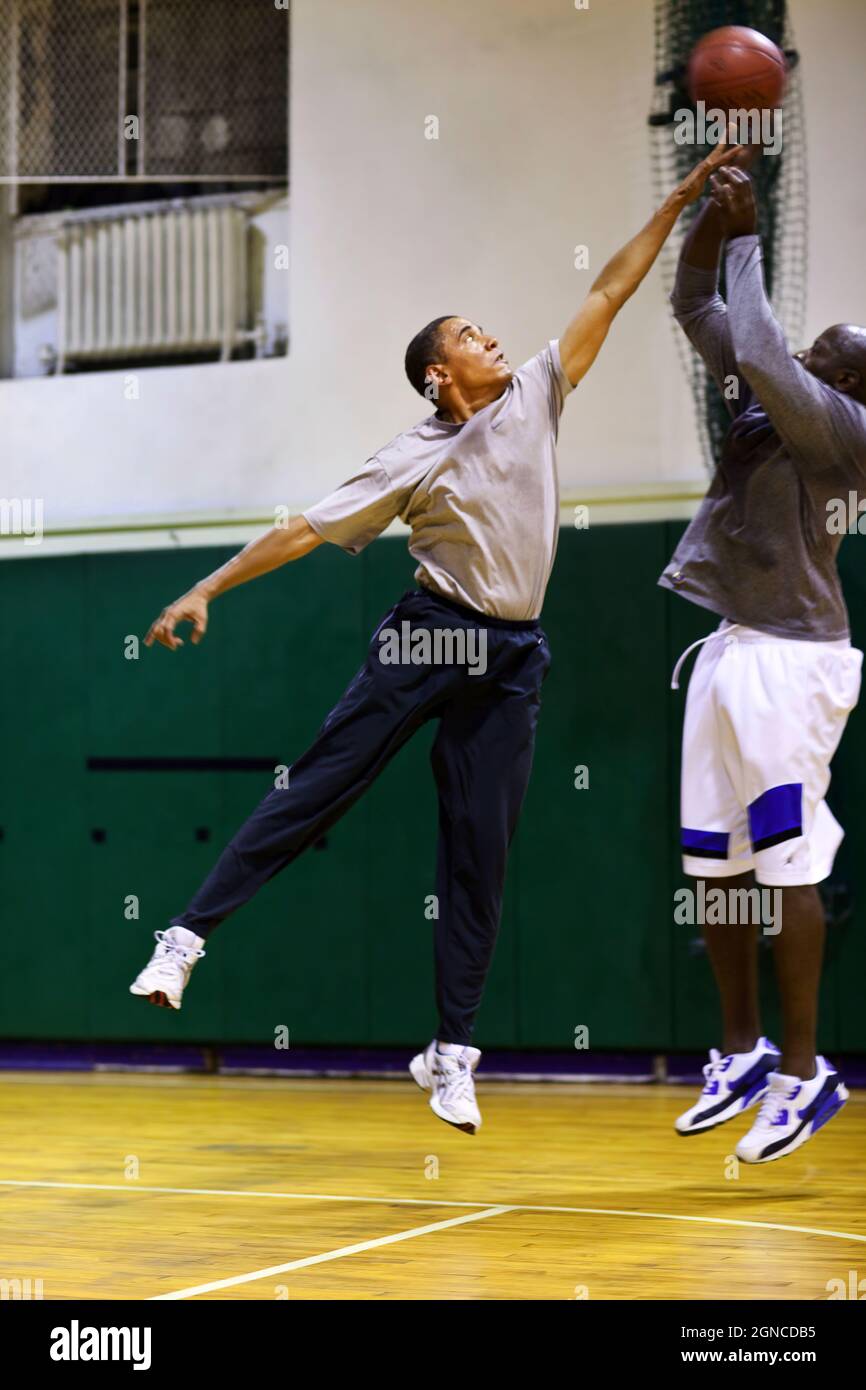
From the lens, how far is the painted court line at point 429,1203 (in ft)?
10.8

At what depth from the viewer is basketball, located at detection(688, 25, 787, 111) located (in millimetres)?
3711

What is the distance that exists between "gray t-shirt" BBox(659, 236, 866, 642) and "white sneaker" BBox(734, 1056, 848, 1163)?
95cm

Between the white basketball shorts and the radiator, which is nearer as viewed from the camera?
the white basketball shorts

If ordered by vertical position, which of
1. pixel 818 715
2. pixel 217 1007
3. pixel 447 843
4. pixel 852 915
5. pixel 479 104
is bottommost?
pixel 217 1007

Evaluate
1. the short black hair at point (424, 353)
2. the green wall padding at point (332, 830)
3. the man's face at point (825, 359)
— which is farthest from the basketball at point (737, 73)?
the green wall padding at point (332, 830)

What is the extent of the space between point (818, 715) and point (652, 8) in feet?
11.0

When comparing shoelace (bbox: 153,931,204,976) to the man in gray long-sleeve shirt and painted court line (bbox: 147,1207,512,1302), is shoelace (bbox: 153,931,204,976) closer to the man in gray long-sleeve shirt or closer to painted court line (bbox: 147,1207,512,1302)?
painted court line (bbox: 147,1207,512,1302)

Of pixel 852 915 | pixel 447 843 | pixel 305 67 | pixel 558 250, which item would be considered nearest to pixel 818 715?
pixel 447 843

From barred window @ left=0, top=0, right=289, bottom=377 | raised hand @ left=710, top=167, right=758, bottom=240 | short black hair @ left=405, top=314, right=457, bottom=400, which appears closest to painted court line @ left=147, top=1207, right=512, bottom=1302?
short black hair @ left=405, top=314, right=457, bottom=400

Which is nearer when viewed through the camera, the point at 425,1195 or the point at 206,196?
the point at 425,1195

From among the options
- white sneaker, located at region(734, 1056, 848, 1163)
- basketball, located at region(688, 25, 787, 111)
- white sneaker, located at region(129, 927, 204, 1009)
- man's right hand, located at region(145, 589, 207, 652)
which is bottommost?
white sneaker, located at region(734, 1056, 848, 1163)

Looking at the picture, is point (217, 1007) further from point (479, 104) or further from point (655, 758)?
point (479, 104)

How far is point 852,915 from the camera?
5.72 m

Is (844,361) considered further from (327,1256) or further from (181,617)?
(327,1256)
